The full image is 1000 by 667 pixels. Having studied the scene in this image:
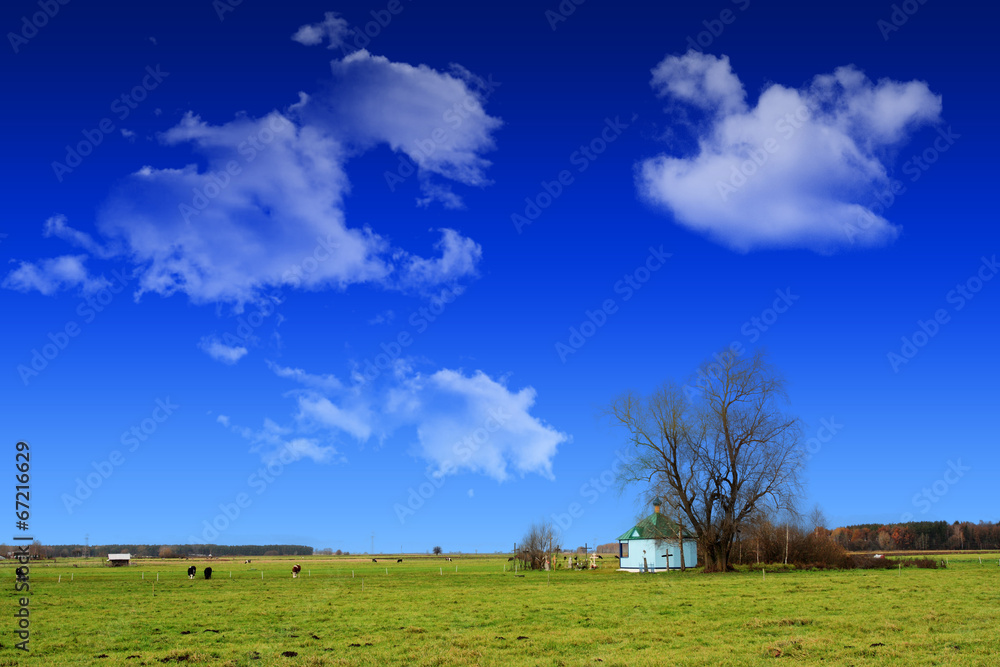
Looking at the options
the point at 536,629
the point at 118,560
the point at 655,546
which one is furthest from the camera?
the point at 118,560

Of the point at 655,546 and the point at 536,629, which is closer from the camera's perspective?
the point at 536,629

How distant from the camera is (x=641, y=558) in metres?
63.5

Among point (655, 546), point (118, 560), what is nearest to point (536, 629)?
point (655, 546)

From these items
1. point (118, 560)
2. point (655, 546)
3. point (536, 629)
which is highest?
point (536, 629)

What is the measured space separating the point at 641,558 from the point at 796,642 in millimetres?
48598

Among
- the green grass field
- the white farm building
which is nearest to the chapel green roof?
the white farm building

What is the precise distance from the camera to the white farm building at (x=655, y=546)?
61.9 m

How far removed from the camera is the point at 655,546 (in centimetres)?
6269

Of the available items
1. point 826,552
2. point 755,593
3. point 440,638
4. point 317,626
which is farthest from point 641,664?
point 826,552

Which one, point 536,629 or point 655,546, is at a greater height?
point 536,629

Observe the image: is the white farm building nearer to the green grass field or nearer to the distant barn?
the green grass field

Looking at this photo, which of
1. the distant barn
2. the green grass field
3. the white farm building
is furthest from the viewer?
the distant barn

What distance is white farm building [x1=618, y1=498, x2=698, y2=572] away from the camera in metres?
61.9

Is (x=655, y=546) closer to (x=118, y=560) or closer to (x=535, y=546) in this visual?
(x=535, y=546)
